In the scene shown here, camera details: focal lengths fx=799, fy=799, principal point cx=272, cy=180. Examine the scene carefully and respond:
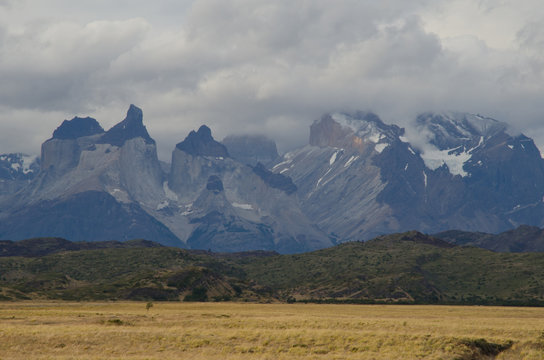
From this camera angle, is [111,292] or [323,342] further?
[111,292]

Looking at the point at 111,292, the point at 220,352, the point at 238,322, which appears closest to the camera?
the point at 220,352

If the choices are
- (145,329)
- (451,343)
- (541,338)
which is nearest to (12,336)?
(145,329)

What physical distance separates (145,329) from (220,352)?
14.0 metres

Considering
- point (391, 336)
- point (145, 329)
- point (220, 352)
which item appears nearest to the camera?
point (220, 352)

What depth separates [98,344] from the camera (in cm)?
6975

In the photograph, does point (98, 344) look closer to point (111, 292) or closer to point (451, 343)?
point (451, 343)

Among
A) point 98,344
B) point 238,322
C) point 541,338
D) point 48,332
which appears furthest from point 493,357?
point 48,332

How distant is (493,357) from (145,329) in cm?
3302

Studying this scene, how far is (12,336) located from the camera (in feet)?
233

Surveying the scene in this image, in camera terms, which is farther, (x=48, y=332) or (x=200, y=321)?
(x=200, y=321)

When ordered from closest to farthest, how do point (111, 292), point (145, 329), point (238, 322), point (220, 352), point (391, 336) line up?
point (220, 352) < point (391, 336) < point (145, 329) < point (238, 322) < point (111, 292)

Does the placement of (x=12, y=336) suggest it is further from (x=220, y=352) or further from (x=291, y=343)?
(x=291, y=343)

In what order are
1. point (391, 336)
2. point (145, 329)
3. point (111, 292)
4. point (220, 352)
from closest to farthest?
point (220, 352), point (391, 336), point (145, 329), point (111, 292)

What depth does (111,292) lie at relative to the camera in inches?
7584
